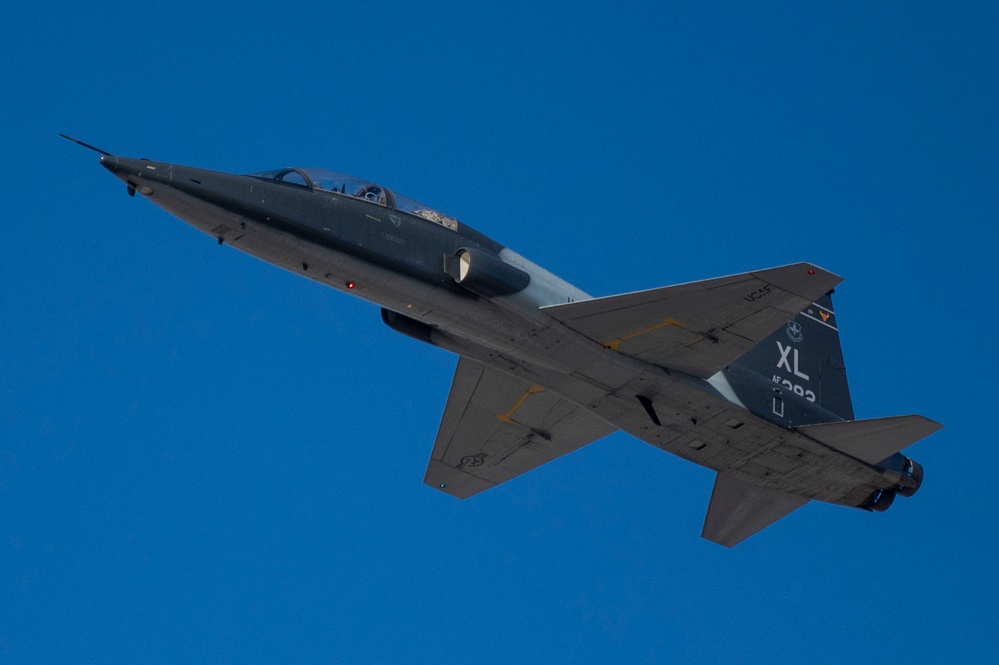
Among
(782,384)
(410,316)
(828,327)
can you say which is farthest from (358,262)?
(828,327)

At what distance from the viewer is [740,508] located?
30.7 meters

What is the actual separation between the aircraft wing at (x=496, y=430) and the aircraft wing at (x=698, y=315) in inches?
151

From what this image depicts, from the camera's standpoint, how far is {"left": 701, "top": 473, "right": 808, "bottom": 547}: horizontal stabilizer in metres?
30.3

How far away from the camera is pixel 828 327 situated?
31.6m

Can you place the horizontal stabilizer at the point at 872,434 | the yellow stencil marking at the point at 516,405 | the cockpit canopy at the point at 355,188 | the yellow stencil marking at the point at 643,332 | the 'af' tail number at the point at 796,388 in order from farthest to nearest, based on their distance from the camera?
the yellow stencil marking at the point at 516,405, the 'af' tail number at the point at 796,388, the horizontal stabilizer at the point at 872,434, the yellow stencil marking at the point at 643,332, the cockpit canopy at the point at 355,188

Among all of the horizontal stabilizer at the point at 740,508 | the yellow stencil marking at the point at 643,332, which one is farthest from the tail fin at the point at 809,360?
the yellow stencil marking at the point at 643,332

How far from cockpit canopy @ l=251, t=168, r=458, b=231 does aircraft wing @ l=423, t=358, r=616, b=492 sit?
5056 millimetres

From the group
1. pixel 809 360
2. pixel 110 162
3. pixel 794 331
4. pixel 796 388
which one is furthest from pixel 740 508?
pixel 110 162

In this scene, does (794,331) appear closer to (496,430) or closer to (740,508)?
(740,508)

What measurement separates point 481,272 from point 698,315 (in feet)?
14.5

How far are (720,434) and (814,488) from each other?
3176mm

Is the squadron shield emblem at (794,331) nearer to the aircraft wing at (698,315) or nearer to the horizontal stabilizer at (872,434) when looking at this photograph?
the horizontal stabilizer at (872,434)

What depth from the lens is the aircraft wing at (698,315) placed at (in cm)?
2470

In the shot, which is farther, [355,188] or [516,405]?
[516,405]
